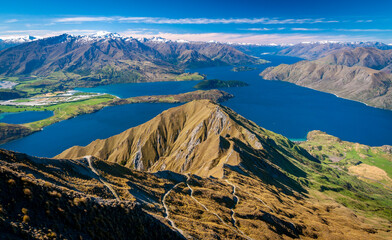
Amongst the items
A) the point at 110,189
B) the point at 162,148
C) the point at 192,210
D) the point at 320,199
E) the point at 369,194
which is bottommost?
the point at 369,194

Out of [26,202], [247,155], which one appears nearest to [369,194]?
[247,155]

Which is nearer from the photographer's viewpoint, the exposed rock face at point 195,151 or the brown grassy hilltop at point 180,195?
the brown grassy hilltop at point 180,195

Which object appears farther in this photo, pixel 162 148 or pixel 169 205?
pixel 162 148

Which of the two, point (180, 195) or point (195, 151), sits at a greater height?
point (180, 195)

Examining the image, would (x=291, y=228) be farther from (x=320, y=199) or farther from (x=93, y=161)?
(x=320, y=199)

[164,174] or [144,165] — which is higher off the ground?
[164,174]

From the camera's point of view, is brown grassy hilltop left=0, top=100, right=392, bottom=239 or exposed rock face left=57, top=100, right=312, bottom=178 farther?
exposed rock face left=57, top=100, right=312, bottom=178

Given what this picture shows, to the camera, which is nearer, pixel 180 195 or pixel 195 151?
pixel 180 195

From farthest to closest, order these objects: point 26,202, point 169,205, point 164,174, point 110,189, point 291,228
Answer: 1. point 164,174
2. point 291,228
3. point 169,205
4. point 110,189
5. point 26,202
